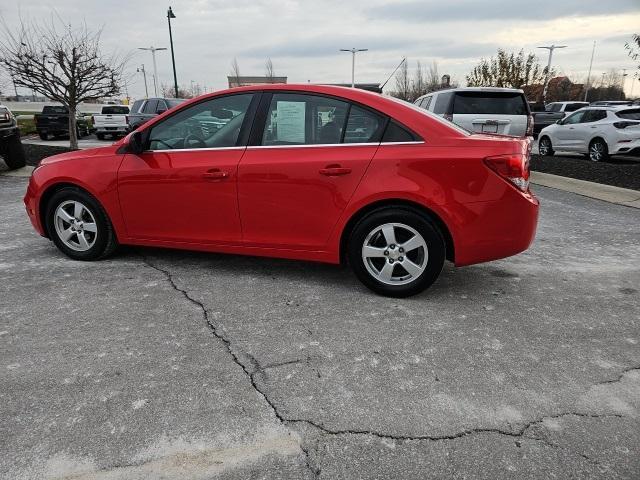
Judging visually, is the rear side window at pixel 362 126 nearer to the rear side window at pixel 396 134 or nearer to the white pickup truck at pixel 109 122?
the rear side window at pixel 396 134

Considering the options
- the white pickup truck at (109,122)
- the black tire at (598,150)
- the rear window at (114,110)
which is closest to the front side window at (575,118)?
the black tire at (598,150)

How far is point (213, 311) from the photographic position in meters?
3.52

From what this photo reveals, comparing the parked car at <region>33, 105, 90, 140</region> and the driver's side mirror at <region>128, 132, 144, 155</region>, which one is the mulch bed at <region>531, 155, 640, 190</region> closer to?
the driver's side mirror at <region>128, 132, 144, 155</region>

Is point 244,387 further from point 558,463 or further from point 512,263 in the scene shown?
point 512,263

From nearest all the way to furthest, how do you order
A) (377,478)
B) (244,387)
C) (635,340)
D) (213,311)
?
(377,478) < (244,387) < (635,340) < (213,311)

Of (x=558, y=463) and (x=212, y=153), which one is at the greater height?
(x=212, y=153)

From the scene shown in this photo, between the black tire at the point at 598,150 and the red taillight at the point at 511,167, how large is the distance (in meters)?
11.5

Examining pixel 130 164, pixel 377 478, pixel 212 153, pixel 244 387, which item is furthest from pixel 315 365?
pixel 130 164

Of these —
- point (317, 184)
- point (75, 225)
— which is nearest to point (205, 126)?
point (317, 184)

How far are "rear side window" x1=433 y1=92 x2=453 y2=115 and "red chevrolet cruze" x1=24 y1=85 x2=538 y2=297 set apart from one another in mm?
5558

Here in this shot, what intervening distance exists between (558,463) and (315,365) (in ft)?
4.25

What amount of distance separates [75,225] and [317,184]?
2.38 meters

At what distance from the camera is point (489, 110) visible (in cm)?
891

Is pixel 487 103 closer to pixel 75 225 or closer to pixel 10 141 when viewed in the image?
pixel 75 225
